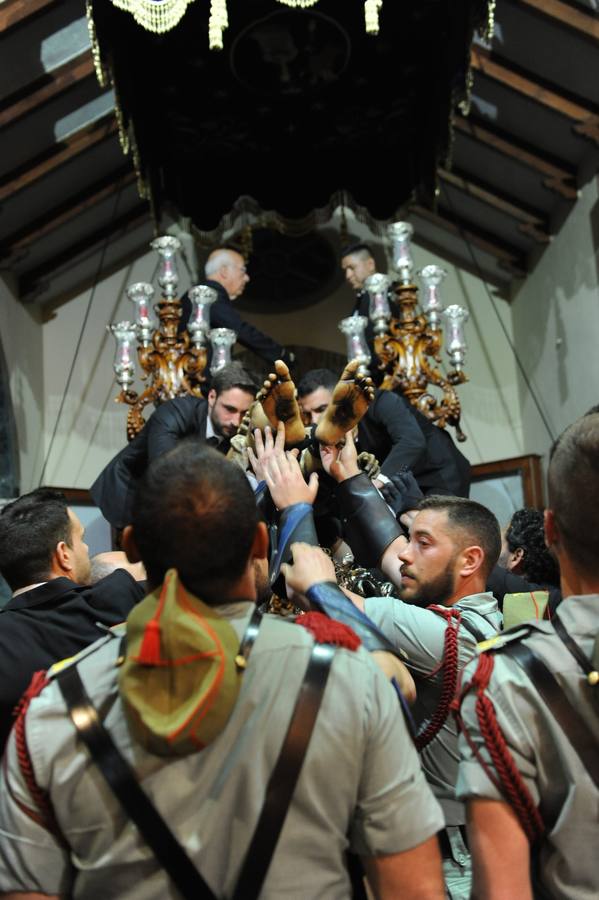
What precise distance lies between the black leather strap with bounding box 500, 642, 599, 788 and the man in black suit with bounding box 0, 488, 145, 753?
0.98 metres

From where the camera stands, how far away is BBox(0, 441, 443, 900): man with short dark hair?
3.78 feet

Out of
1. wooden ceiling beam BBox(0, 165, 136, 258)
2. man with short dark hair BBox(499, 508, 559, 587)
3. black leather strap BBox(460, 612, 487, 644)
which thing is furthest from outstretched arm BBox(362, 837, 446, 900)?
wooden ceiling beam BBox(0, 165, 136, 258)

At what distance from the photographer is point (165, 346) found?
5.52 meters

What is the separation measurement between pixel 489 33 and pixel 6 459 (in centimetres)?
432

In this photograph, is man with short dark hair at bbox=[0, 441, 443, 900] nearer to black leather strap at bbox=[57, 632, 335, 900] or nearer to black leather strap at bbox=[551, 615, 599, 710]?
black leather strap at bbox=[57, 632, 335, 900]

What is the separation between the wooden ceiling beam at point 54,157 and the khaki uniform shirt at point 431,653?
4999 millimetres

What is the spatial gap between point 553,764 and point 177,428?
11.3 ft

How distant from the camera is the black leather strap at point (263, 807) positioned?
3.76 ft

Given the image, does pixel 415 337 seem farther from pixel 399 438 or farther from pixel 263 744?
pixel 263 744

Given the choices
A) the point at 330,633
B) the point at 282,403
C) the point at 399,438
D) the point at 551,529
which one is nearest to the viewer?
Result: the point at 330,633

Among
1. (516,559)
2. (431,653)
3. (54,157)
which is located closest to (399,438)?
(516,559)

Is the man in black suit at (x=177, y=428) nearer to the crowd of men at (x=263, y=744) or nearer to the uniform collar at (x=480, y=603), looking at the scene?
the uniform collar at (x=480, y=603)

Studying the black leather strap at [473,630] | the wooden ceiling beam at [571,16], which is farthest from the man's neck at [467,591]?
the wooden ceiling beam at [571,16]

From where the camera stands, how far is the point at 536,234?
23.2ft
